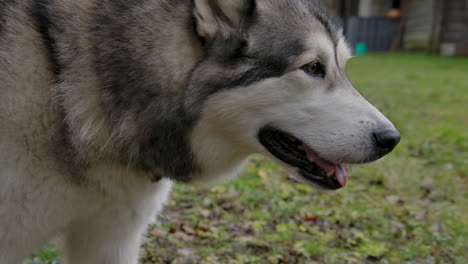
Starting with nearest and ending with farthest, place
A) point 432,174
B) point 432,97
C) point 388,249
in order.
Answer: point 388,249 < point 432,174 < point 432,97

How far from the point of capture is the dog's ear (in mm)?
2416

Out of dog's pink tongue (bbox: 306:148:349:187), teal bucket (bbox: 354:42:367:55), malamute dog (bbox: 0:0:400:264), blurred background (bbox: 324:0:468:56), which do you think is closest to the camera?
malamute dog (bbox: 0:0:400:264)

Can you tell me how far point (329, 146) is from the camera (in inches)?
98.0

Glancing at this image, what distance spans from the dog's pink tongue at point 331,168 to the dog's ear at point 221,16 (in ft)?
2.17

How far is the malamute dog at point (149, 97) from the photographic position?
235 centimetres

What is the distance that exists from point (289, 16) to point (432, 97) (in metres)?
8.77

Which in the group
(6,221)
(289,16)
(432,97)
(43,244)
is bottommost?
(432,97)

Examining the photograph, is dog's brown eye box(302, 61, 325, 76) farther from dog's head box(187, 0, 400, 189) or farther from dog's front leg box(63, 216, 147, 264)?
dog's front leg box(63, 216, 147, 264)

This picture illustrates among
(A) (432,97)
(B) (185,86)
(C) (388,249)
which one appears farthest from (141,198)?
(A) (432,97)

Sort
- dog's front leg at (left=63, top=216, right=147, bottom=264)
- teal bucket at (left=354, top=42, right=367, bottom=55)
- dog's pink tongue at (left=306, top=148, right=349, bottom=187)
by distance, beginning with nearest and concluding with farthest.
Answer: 1. dog's pink tongue at (left=306, top=148, right=349, bottom=187)
2. dog's front leg at (left=63, top=216, right=147, bottom=264)
3. teal bucket at (left=354, top=42, right=367, bottom=55)

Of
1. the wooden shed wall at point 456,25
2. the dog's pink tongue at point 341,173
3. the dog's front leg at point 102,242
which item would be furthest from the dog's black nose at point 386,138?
the wooden shed wall at point 456,25

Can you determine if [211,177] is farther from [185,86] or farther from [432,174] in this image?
[432,174]

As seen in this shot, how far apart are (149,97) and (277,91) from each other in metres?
0.55

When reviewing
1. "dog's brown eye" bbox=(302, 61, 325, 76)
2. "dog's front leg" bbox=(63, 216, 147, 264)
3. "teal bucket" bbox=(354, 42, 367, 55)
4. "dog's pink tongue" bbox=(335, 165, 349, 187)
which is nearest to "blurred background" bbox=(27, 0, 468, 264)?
"dog's front leg" bbox=(63, 216, 147, 264)
